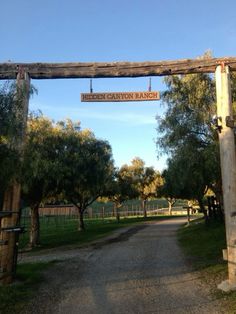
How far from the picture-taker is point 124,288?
987 centimetres

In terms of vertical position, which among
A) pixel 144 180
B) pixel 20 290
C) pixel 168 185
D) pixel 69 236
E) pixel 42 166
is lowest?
pixel 20 290

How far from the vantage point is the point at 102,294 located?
30.5 ft

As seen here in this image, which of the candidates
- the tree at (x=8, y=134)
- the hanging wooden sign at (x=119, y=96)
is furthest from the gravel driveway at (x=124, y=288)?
the hanging wooden sign at (x=119, y=96)

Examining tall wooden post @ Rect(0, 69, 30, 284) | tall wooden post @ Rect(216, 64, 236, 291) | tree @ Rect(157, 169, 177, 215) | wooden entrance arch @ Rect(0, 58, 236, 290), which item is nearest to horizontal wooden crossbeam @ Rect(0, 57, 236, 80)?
wooden entrance arch @ Rect(0, 58, 236, 290)

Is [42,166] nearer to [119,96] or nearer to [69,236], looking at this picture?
[119,96]

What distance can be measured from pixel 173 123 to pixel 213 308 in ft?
30.9

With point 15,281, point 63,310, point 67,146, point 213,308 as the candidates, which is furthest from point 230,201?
point 67,146

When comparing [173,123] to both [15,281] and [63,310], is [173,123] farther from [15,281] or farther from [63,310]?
[63,310]

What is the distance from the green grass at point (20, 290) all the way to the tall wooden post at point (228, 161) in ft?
13.5

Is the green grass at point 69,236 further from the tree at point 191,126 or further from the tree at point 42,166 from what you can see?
the tree at point 191,126

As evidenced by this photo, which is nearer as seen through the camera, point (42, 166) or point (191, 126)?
point (191, 126)

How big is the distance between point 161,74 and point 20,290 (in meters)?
6.08

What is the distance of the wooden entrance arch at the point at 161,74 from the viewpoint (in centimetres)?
1034

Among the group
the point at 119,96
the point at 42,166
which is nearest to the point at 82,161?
the point at 42,166
